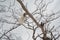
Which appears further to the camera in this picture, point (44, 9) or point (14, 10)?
point (14, 10)

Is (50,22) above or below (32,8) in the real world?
below

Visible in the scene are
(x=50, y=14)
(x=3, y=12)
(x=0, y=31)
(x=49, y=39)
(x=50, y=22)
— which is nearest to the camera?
(x=49, y=39)

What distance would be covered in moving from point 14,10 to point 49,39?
1162mm

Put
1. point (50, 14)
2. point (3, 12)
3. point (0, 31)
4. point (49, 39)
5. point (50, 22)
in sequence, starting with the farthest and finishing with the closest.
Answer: point (3, 12) < point (0, 31) < point (50, 14) < point (50, 22) < point (49, 39)

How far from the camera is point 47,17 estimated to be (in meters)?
2.42

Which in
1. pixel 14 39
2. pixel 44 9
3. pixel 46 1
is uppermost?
pixel 46 1

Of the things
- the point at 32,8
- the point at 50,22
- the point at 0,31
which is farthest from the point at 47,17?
the point at 0,31

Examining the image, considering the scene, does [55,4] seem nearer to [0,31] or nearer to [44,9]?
[44,9]

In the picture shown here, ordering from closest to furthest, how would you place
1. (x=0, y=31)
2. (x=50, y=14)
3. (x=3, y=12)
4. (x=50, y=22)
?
1. (x=50, y=22)
2. (x=50, y=14)
3. (x=0, y=31)
4. (x=3, y=12)

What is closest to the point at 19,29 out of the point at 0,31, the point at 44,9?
the point at 0,31

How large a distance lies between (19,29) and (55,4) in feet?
2.34

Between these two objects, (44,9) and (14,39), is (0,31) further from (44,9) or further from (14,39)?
(44,9)

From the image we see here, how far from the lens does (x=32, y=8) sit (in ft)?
8.75

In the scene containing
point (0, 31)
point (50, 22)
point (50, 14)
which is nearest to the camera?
point (50, 22)
